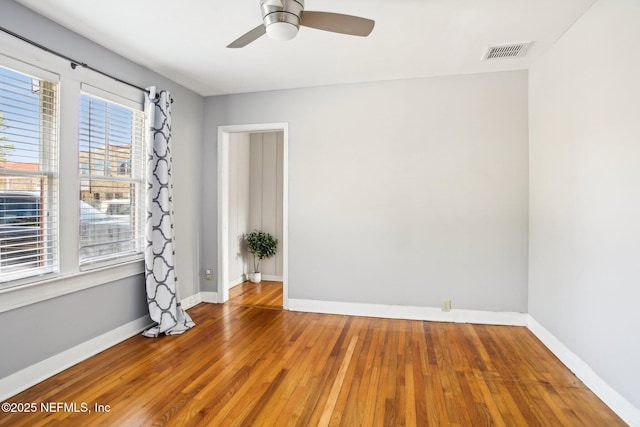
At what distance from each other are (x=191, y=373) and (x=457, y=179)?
311 centimetres

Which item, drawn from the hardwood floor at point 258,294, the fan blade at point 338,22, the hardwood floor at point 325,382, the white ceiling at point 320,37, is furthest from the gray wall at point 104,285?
the fan blade at point 338,22

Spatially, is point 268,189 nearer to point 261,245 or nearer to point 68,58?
point 261,245

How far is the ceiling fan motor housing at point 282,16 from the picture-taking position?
1.85m

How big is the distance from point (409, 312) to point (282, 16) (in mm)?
3096

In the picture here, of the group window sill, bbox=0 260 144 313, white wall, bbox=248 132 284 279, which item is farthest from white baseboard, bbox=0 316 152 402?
white wall, bbox=248 132 284 279

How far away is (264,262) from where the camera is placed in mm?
5516

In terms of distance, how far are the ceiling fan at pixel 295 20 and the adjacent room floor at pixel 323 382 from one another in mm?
2312

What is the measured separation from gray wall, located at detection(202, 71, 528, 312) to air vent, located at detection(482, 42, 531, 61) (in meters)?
0.40

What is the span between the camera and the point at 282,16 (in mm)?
1863

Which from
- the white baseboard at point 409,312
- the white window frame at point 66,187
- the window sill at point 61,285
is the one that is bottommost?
the white baseboard at point 409,312

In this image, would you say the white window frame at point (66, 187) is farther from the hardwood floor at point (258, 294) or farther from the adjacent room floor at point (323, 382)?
the hardwood floor at point (258, 294)

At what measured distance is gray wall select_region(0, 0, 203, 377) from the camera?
87.6 inches

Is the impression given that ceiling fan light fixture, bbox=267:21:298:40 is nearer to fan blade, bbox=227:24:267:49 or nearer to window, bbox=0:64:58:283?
fan blade, bbox=227:24:267:49

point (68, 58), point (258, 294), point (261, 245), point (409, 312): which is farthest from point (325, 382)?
point (68, 58)
